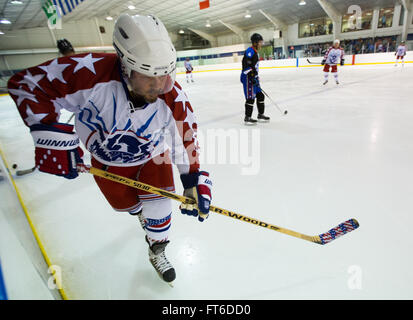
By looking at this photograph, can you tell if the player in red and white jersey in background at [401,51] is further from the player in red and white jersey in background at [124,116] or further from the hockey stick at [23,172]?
the hockey stick at [23,172]

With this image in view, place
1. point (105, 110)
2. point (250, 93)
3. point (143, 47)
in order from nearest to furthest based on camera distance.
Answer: point (143, 47), point (105, 110), point (250, 93)

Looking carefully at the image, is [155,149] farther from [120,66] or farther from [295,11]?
[295,11]

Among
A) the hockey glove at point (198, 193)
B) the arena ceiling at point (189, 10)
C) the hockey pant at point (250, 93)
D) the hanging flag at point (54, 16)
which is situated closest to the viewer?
the hockey glove at point (198, 193)

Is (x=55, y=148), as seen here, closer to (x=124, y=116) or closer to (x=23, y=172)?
(x=124, y=116)

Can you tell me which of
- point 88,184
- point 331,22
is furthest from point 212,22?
point 88,184

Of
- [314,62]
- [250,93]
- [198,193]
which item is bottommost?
[314,62]

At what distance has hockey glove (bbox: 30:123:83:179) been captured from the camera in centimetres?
83

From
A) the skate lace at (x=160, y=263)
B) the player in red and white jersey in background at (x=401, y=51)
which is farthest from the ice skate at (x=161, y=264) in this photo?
the player in red and white jersey in background at (x=401, y=51)

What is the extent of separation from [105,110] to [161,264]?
0.79m

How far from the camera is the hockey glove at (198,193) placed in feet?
3.59

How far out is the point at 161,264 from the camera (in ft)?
3.95

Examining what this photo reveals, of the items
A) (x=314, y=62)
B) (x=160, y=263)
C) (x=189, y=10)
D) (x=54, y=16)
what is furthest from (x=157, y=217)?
(x=189, y=10)

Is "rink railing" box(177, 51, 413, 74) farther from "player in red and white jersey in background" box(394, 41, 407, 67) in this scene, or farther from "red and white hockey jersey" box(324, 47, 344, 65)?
"red and white hockey jersey" box(324, 47, 344, 65)

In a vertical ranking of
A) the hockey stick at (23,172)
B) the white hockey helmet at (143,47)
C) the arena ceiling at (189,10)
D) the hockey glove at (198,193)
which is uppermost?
the arena ceiling at (189,10)
